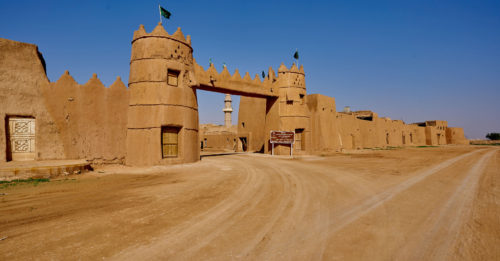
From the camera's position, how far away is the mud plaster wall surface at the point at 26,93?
31.7 ft

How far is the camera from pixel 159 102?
1285cm

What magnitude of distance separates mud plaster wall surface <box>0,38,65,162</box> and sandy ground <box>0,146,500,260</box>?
13.2 feet

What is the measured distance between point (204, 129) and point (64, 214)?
37.6 m

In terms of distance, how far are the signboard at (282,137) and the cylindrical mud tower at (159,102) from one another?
815 cm

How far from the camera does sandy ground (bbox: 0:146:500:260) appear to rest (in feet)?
10.5

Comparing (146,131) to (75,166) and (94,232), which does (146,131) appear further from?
(94,232)

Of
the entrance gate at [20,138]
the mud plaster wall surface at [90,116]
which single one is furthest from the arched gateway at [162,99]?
the entrance gate at [20,138]

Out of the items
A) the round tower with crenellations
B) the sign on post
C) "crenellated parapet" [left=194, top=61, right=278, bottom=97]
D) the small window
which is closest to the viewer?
the small window

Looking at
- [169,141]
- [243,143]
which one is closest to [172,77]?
[169,141]

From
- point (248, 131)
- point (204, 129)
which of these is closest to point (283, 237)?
point (248, 131)

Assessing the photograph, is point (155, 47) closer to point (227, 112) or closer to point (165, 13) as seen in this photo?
point (165, 13)

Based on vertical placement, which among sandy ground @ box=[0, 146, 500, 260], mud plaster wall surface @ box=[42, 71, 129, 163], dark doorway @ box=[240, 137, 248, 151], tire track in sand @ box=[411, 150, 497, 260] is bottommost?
tire track in sand @ box=[411, 150, 497, 260]

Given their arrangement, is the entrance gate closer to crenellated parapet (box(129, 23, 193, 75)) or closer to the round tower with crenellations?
crenellated parapet (box(129, 23, 193, 75))

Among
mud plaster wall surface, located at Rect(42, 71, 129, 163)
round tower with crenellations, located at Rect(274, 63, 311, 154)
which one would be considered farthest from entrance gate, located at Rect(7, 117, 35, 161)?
round tower with crenellations, located at Rect(274, 63, 311, 154)
